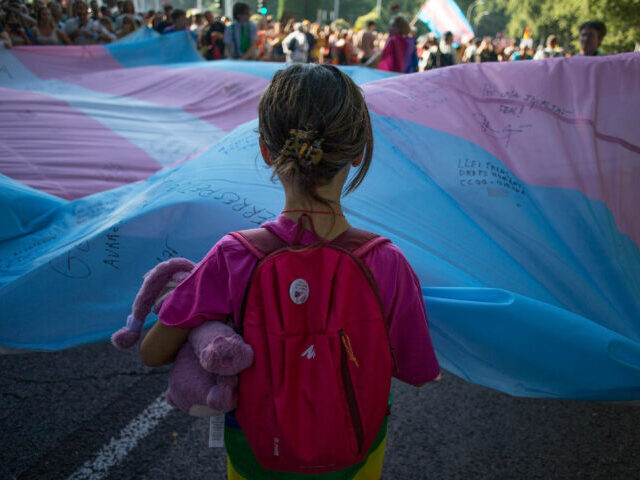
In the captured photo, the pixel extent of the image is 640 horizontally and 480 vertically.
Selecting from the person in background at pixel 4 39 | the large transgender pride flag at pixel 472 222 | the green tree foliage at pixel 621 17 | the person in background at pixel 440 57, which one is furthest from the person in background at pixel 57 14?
the green tree foliage at pixel 621 17

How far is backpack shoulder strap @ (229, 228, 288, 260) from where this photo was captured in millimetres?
974

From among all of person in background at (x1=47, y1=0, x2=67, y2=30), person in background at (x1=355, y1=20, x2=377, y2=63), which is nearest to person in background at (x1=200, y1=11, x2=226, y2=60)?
person in background at (x1=47, y1=0, x2=67, y2=30)

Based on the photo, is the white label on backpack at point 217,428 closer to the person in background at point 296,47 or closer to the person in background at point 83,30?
the person in background at point 83,30

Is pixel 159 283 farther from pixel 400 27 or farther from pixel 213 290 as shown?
pixel 400 27

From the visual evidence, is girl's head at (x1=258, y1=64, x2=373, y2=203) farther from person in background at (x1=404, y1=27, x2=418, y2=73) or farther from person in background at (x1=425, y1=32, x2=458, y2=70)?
person in background at (x1=425, y1=32, x2=458, y2=70)

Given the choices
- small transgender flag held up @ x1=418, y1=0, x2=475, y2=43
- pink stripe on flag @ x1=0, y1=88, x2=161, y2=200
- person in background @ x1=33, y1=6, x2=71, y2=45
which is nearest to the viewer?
pink stripe on flag @ x1=0, y1=88, x2=161, y2=200

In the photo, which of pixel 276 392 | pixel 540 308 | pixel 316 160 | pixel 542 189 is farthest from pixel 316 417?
pixel 542 189

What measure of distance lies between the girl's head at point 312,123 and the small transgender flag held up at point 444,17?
14.5 metres

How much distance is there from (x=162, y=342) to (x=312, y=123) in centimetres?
51

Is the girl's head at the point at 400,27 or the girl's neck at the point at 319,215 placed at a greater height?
the girl's neck at the point at 319,215

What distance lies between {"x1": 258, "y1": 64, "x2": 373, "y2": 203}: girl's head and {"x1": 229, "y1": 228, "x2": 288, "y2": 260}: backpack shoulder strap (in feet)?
0.37

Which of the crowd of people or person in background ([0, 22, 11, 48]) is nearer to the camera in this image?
person in background ([0, 22, 11, 48])

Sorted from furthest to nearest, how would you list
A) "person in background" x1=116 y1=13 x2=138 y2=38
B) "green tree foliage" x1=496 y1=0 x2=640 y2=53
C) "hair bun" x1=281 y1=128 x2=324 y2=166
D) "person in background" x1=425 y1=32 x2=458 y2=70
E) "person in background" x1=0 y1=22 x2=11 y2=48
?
1. "green tree foliage" x1=496 y1=0 x2=640 y2=53
2. "person in background" x1=425 y1=32 x2=458 y2=70
3. "person in background" x1=116 y1=13 x2=138 y2=38
4. "person in background" x1=0 y1=22 x2=11 y2=48
5. "hair bun" x1=281 y1=128 x2=324 y2=166

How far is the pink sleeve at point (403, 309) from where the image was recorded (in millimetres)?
989
